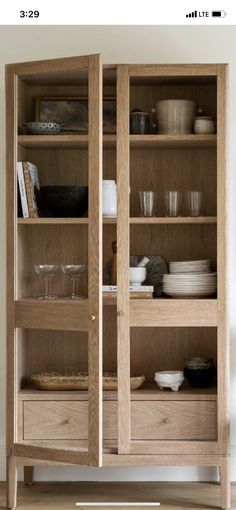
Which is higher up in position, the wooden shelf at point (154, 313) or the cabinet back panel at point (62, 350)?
the wooden shelf at point (154, 313)

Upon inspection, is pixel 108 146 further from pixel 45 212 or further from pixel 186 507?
pixel 186 507

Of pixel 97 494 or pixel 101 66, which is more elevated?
pixel 101 66

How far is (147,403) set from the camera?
3770 millimetres

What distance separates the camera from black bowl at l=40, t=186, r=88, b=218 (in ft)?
12.2

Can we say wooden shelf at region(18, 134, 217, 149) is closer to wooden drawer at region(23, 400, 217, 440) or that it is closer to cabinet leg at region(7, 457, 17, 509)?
wooden drawer at region(23, 400, 217, 440)

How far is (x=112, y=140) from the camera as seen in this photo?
12.4 ft

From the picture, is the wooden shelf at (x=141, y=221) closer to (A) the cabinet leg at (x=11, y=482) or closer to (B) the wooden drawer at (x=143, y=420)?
(B) the wooden drawer at (x=143, y=420)

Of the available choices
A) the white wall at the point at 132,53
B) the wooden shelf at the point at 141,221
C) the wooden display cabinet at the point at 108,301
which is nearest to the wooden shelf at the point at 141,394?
the wooden display cabinet at the point at 108,301

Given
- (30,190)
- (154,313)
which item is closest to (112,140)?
(30,190)

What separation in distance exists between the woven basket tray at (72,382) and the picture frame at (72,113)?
1120mm

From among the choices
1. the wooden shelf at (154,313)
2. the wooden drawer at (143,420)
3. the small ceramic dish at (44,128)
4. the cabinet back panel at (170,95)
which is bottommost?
the wooden drawer at (143,420)

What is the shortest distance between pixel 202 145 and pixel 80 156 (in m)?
0.57

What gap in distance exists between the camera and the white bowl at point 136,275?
12.4ft
